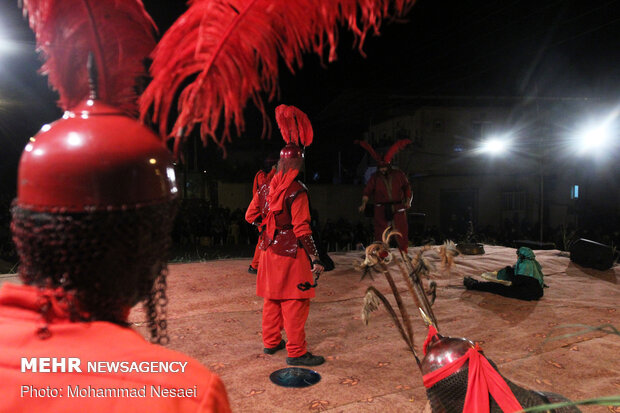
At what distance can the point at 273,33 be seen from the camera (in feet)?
4.66

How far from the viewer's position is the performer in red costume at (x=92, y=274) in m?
0.78

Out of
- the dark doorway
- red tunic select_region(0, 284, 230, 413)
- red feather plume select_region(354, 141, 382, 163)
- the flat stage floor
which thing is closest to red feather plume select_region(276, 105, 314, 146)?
the flat stage floor

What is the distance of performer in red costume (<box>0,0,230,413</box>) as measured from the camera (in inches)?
30.8

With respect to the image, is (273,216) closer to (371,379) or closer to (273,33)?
(371,379)

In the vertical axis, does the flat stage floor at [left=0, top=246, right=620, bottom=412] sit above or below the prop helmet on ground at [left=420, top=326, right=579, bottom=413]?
below

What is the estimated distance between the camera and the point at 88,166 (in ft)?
3.02

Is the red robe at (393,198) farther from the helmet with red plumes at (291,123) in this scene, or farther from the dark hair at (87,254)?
the dark hair at (87,254)

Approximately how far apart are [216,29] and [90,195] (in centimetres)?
75

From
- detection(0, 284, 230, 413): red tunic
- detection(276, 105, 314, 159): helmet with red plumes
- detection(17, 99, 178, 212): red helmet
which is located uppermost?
detection(276, 105, 314, 159): helmet with red plumes

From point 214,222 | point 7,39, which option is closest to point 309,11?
point 7,39

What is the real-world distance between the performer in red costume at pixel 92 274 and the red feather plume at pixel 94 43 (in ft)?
0.78

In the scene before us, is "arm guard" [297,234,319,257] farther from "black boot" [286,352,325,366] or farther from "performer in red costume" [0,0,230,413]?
"performer in red costume" [0,0,230,413]

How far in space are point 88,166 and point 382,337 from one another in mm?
4078

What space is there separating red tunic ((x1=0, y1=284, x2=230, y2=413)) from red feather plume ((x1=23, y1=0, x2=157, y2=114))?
2.13 feet
